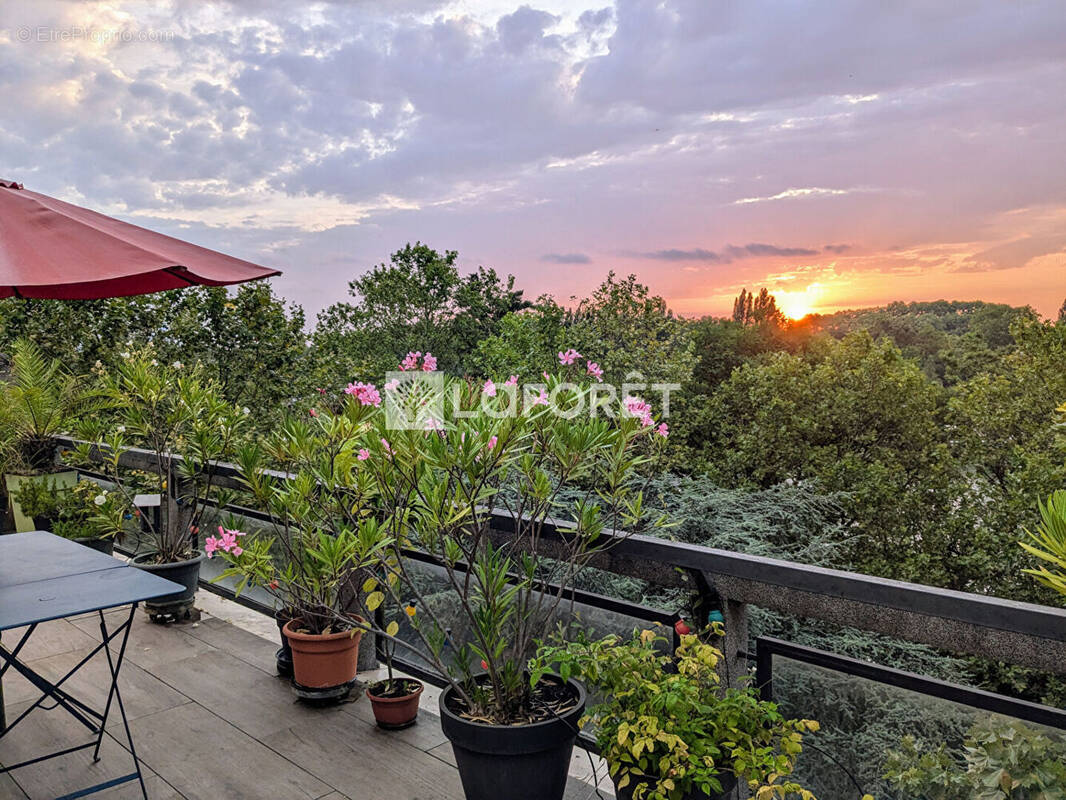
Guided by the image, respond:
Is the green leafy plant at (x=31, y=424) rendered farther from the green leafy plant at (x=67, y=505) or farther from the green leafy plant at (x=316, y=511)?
the green leafy plant at (x=316, y=511)

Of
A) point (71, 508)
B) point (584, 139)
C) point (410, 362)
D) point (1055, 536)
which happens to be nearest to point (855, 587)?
point (1055, 536)

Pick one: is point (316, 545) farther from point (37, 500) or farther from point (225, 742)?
point (37, 500)

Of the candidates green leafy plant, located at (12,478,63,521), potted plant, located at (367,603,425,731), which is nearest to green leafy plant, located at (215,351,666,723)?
potted plant, located at (367,603,425,731)

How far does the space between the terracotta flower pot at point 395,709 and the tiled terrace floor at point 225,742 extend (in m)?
0.04

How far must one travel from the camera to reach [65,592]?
2141mm

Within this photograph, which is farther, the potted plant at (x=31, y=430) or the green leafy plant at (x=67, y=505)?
the potted plant at (x=31, y=430)

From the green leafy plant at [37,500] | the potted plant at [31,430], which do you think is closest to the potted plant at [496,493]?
the green leafy plant at [37,500]

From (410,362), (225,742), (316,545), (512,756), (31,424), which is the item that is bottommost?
(225,742)

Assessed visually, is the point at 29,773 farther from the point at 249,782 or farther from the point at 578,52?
the point at 578,52

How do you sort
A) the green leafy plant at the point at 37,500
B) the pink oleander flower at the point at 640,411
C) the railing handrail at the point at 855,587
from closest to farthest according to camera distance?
the railing handrail at the point at 855,587
the pink oleander flower at the point at 640,411
the green leafy plant at the point at 37,500

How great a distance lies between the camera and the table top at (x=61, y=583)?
197 centimetres

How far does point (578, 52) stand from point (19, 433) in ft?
27.5

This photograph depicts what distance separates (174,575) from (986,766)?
150 inches

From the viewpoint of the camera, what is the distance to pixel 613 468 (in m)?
2.12
